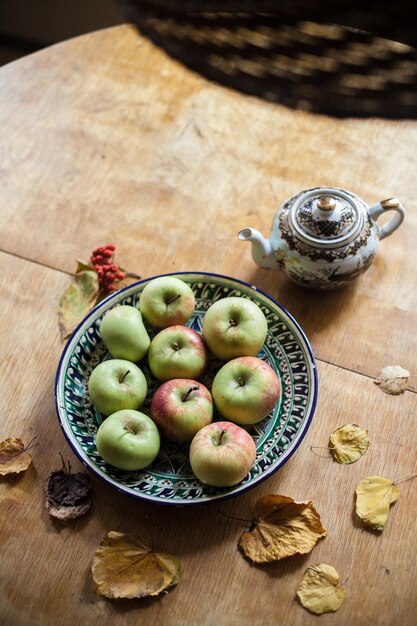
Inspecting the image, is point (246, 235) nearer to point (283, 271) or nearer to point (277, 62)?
point (283, 271)

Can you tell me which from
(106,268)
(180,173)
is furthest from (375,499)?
(180,173)

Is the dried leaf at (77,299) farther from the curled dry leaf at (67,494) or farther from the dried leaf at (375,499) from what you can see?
the dried leaf at (375,499)

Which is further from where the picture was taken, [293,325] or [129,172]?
[129,172]

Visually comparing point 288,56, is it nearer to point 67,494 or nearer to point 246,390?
point 246,390

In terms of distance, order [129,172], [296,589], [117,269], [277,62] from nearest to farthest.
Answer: [277,62] < [296,589] < [117,269] < [129,172]

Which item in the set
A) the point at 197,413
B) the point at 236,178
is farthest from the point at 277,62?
the point at 236,178

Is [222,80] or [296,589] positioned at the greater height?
[222,80]

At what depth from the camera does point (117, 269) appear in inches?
40.3

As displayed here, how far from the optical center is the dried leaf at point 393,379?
2.95 ft

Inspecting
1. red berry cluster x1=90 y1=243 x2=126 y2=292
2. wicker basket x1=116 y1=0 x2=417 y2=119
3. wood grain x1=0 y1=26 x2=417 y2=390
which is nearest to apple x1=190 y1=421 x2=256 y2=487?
wood grain x1=0 y1=26 x2=417 y2=390

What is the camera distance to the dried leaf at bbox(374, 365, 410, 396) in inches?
35.4

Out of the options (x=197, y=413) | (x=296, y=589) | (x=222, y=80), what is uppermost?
(x=222, y=80)

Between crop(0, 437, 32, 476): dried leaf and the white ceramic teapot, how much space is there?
1.41 feet

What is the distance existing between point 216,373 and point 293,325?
0.13m
